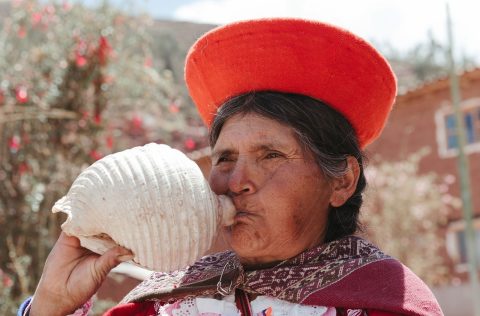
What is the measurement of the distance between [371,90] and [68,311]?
104cm

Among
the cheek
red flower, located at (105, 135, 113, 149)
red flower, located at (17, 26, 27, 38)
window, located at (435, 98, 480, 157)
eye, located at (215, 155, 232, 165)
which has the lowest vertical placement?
window, located at (435, 98, 480, 157)

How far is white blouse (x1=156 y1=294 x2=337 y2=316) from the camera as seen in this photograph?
2.08 m

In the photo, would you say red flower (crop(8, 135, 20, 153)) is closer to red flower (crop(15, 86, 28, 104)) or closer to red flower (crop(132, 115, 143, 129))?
red flower (crop(15, 86, 28, 104))

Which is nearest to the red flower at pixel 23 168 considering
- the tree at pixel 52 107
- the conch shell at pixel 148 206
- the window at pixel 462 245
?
the tree at pixel 52 107

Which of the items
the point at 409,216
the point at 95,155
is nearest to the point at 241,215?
the point at 95,155

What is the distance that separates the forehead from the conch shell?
27 cm

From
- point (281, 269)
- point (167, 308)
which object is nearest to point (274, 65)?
point (281, 269)

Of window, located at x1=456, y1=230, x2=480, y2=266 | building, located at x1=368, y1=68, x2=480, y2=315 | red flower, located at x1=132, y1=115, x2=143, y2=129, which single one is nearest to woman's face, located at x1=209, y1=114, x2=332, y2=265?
red flower, located at x1=132, y1=115, x2=143, y2=129

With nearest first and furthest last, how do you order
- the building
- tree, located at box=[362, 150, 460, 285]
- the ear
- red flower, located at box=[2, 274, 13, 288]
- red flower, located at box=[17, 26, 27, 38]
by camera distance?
the ear → red flower, located at box=[2, 274, 13, 288] → red flower, located at box=[17, 26, 27, 38] → tree, located at box=[362, 150, 460, 285] → the building

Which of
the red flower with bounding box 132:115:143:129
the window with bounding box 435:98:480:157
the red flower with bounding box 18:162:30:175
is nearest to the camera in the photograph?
the red flower with bounding box 18:162:30:175

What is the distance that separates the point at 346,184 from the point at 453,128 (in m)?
16.0

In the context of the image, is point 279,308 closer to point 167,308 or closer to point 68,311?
point 167,308

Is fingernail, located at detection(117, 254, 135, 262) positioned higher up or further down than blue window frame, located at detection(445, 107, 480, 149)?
higher up

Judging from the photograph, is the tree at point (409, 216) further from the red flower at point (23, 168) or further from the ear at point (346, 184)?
the ear at point (346, 184)
